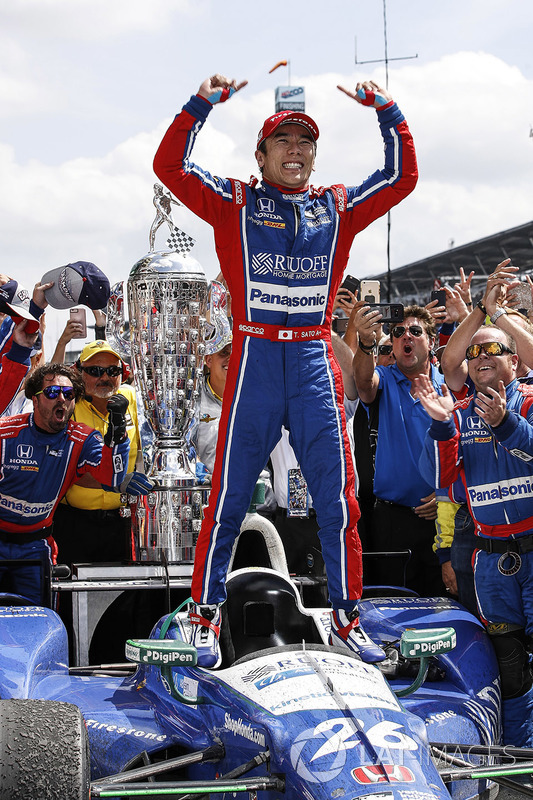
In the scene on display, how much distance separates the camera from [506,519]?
14.4 feet

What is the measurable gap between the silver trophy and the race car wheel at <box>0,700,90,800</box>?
2345 mm

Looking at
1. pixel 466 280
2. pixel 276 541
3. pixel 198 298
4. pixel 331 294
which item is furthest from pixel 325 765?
pixel 466 280

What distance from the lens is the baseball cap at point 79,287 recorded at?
207 inches

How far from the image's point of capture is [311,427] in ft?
12.6

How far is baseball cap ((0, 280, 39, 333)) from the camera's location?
543 cm

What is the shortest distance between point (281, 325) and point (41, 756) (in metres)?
1.90

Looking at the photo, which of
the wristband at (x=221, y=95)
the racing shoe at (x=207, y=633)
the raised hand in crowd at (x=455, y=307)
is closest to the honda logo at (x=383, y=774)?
the racing shoe at (x=207, y=633)

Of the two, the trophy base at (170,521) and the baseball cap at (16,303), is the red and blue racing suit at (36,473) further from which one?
the baseball cap at (16,303)

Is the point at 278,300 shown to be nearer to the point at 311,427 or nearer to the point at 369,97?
the point at 311,427

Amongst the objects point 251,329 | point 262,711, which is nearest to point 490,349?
point 251,329

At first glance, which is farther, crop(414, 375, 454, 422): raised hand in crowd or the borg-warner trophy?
the borg-warner trophy

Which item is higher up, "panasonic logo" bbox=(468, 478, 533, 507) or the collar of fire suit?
the collar of fire suit

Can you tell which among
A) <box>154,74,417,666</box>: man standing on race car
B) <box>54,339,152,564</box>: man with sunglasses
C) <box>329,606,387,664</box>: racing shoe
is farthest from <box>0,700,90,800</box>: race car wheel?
<box>54,339,152,564</box>: man with sunglasses

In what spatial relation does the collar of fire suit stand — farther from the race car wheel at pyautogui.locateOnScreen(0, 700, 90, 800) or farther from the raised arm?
the race car wheel at pyautogui.locateOnScreen(0, 700, 90, 800)
